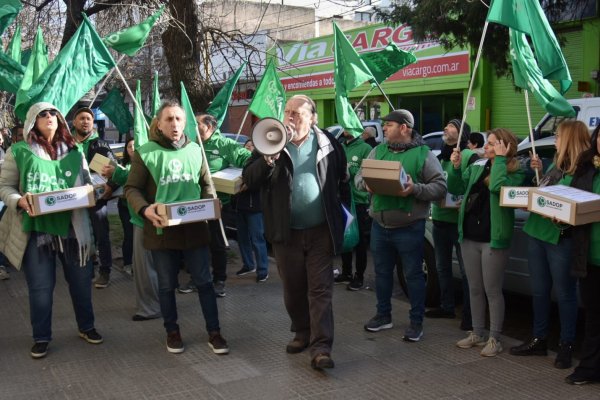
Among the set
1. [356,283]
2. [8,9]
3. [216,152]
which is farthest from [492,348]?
[8,9]

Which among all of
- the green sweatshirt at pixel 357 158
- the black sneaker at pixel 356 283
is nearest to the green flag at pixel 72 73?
the green sweatshirt at pixel 357 158

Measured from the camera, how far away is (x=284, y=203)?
4980 mm

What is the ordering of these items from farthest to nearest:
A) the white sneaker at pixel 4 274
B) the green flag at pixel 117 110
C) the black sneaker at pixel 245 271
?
the green flag at pixel 117 110
the black sneaker at pixel 245 271
the white sneaker at pixel 4 274

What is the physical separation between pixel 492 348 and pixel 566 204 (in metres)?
1.45

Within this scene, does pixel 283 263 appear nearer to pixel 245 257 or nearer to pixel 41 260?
pixel 41 260

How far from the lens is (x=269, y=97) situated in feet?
24.5

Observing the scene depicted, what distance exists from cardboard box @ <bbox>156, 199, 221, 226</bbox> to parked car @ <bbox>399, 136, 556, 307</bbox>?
2438mm

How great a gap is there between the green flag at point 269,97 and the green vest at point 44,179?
2.49 metres

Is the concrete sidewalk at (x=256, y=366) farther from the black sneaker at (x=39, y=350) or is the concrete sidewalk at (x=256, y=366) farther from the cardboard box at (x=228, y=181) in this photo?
the cardboard box at (x=228, y=181)

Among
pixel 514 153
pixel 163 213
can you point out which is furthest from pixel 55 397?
pixel 514 153

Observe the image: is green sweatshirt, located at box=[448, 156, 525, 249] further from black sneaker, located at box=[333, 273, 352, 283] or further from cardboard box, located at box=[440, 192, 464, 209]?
black sneaker, located at box=[333, 273, 352, 283]

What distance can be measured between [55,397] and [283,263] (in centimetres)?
182

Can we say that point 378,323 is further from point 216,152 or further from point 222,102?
point 222,102

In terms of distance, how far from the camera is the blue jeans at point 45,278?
17.3 ft
